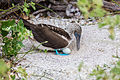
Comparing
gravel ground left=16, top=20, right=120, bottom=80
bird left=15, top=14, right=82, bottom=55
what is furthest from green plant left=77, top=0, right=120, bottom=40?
bird left=15, top=14, right=82, bottom=55

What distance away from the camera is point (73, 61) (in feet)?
8.58

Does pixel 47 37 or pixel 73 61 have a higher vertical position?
pixel 47 37

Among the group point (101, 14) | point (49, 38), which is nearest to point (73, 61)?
point (49, 38)

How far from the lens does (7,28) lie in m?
1.43

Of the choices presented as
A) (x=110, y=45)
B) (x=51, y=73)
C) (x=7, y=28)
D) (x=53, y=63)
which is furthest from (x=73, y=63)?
(x=7, y=28)

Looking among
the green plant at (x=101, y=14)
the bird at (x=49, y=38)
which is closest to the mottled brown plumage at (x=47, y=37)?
the bird at (x=49, y=38)

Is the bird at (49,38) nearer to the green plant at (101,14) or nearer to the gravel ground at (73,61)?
the gravel ground at (73,61)

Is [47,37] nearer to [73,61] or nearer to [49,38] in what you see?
[49,38]

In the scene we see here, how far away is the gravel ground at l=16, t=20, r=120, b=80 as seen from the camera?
82.0 inches

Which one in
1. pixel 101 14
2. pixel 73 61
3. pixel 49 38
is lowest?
pixel 73 61

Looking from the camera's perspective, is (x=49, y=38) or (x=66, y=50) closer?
(x=66, y=50)

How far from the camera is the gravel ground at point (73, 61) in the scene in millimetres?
2084

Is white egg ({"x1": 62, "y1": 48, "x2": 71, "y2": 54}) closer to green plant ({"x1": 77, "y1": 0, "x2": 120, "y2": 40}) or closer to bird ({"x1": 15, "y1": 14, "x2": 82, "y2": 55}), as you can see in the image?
bird ({"x1": 15, "y1": 14, "x2": 82, "y2": 55})

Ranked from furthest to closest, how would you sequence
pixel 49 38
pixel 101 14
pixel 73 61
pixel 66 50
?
pixel 49 38, pixel 66 50, pixel 73 61, pixel 101 14
